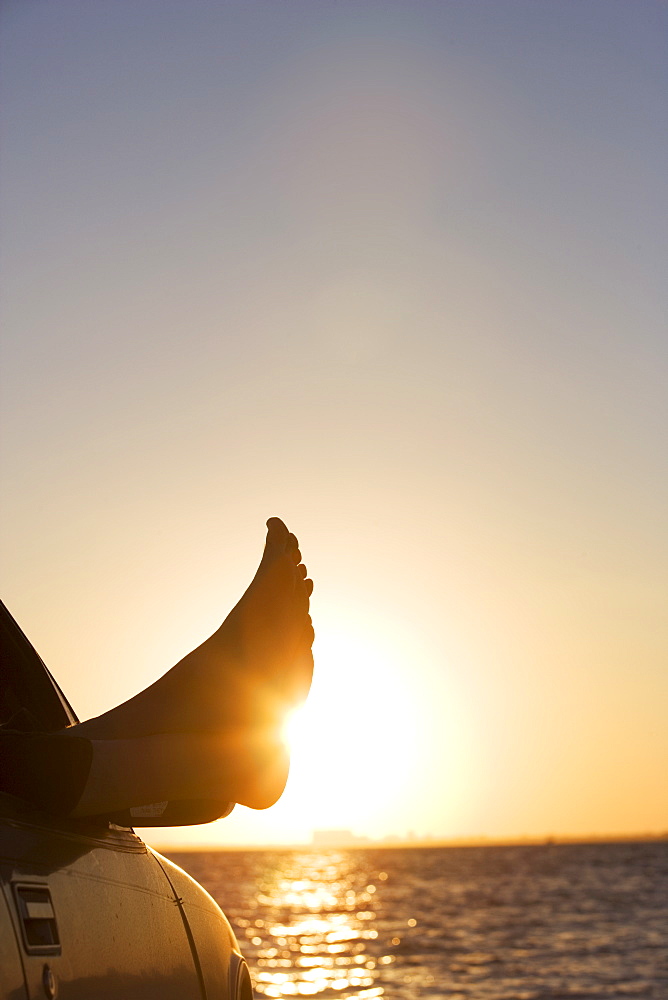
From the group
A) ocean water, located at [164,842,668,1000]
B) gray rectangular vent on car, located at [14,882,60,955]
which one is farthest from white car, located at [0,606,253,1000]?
ocean water, located at [164,842,668,1000]

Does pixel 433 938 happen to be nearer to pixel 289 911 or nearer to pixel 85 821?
pixel 289 911

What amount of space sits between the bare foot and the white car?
0.87 feet

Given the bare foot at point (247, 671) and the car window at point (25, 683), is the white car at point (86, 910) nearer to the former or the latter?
the car window at point (25, 683)

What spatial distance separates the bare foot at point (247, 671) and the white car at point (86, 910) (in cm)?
26

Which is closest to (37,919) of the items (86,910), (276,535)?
(86,910)

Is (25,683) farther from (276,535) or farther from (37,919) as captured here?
(276,535)

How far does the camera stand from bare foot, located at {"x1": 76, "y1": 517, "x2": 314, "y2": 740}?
267 centimetres

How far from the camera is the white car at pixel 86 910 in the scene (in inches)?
78.0

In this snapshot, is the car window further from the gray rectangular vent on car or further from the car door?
the gray rectangular vent on car

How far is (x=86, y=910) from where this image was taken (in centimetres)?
228

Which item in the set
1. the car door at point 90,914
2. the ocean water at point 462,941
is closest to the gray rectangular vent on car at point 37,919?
the car door at point 90,914

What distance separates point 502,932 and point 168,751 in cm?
2795

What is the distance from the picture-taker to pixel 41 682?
2.87 metres

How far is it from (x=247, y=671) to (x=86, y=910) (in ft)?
2.99
